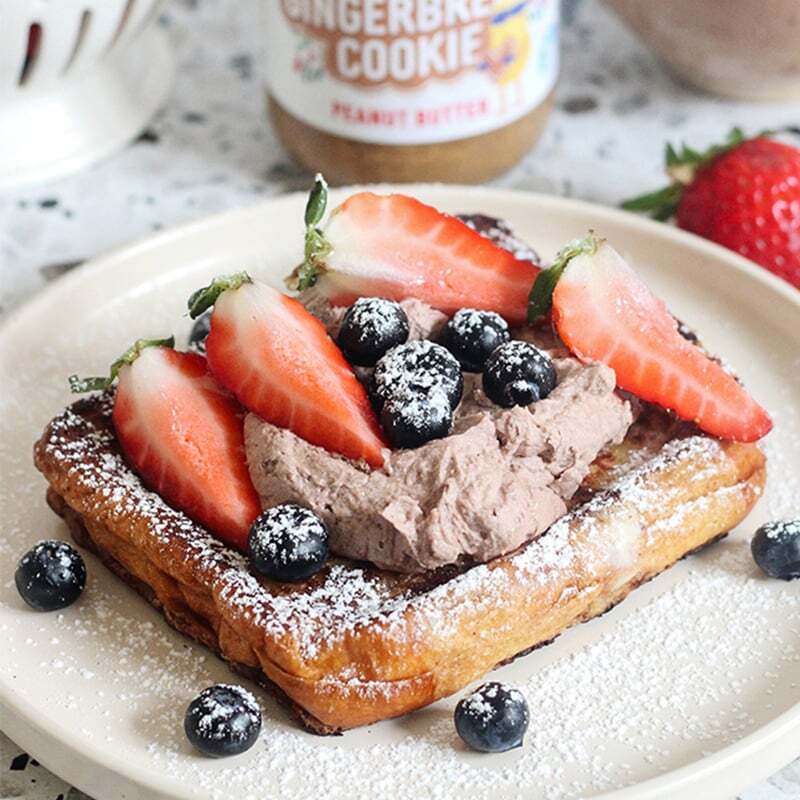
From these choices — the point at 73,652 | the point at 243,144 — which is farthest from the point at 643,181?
the point at 73,652

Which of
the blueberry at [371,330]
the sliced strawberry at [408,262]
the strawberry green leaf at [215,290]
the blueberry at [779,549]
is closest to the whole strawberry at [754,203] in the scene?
the sliced strawberry at [408,262]

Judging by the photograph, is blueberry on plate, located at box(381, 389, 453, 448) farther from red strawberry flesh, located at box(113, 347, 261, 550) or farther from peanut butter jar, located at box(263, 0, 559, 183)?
peanut butter jar, located at box(263, 0, 559, 183)

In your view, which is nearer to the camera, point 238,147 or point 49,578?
point 49,578

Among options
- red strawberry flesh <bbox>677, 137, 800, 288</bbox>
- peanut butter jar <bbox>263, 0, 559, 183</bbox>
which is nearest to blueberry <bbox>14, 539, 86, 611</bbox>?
peanut butter jar <bbox>263, 0, 559, 183</bbox>

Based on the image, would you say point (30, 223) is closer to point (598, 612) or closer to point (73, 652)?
point (73, 652)

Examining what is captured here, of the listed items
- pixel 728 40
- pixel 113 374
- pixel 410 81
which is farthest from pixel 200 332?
pixel 728 40

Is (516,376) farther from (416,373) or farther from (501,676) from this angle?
(501,676)
